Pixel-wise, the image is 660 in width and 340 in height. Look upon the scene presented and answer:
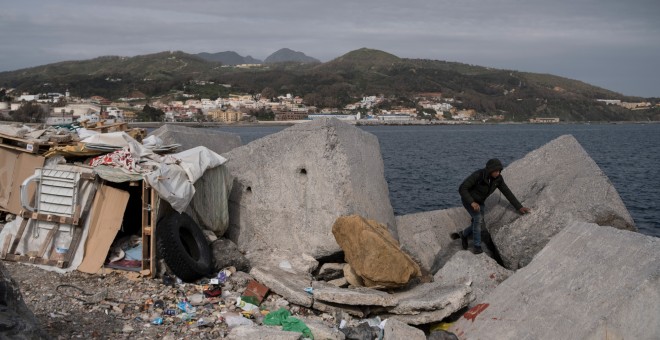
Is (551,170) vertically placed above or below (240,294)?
above

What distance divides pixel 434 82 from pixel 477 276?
175 meters

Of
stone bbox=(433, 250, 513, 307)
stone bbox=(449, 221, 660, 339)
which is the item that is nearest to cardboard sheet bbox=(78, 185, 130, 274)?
stone bbox=(433, 250, 513, 307)

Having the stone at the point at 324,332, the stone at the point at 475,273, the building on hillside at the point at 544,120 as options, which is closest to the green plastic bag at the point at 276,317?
the stone at the point at 324,332

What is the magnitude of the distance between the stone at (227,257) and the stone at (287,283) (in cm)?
54

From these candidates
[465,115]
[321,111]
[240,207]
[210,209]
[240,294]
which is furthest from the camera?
[465,115]

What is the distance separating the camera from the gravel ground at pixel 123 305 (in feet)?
21.1

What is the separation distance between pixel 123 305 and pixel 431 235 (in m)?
5.72

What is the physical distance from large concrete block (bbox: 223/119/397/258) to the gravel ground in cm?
154

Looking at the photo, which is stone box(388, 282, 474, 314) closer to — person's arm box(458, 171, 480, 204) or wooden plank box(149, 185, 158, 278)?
person's arm box(458, 171, 480, 204)

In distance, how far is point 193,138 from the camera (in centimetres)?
1264

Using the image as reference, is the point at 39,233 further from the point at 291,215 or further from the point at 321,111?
the point at 321,111

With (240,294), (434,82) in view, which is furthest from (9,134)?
(434,82)

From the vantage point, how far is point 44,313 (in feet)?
21.5

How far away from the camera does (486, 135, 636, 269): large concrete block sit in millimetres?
8992
